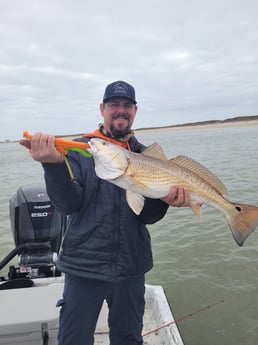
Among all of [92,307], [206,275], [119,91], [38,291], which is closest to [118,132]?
[119,91]

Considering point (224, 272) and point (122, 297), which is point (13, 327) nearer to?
point (122, 297)

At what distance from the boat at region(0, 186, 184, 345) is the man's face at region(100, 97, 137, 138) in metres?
1.90

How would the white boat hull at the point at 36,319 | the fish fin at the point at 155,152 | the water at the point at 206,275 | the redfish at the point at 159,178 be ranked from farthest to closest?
the water at the point at 206,275 < the white boat hull at the point at 36,319 < the fish fin at the point at 155,152 < the redfish at the point at 159,178

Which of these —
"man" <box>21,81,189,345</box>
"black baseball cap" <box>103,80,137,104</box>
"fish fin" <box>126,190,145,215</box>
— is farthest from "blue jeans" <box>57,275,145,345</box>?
"black baseball cap" <box>103,80,137,104</box>

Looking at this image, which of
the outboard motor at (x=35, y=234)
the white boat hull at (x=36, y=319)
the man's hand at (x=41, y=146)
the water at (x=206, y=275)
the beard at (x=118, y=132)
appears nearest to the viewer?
the man's hand at (x=41, y=146)

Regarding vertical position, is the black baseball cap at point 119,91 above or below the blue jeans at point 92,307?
above

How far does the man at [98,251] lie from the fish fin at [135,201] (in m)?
0.25

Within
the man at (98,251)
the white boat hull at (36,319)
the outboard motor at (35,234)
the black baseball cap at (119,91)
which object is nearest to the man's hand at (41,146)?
the man at (98,251)

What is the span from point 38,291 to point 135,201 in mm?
1738

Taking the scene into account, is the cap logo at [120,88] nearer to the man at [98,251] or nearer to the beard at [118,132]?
the beard at [118,132]

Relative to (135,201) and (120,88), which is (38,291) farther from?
(120,88)

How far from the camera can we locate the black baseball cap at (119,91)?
3.58 m

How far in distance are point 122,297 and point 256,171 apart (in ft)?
51.1

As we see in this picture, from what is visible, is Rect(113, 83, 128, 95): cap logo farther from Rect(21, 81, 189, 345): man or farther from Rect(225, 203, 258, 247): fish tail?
Rect(225, 203, 258, 247): fish tail
